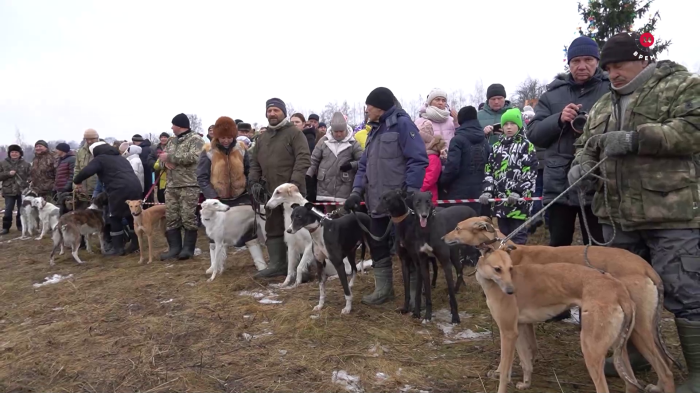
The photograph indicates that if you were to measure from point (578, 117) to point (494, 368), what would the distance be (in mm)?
2231

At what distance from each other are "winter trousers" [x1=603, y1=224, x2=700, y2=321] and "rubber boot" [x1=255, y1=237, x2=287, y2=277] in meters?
5.08

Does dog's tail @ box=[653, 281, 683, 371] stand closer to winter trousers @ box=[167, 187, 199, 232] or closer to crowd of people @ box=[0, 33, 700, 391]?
crowd of people @ box=[0, 33, 700, 391]

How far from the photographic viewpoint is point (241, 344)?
4230 millimetres

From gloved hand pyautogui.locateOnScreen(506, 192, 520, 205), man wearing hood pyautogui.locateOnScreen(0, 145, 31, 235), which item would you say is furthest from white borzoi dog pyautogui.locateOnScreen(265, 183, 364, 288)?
man wearing hood pyautogui.locateOnScreen(0, 145, 31, 235)

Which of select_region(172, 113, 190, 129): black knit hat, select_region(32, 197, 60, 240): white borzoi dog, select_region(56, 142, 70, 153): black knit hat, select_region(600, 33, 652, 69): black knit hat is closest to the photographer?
select_region(600, 33, 652, 69): black knit hat

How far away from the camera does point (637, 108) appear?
10.0ft

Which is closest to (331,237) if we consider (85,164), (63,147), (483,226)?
(483,226)

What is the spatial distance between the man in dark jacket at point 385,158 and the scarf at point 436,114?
2.60 meters

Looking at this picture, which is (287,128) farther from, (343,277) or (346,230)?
(343,277)

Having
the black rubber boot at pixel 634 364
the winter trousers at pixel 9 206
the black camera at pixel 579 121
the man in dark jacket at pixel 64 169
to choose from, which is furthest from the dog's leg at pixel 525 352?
the winter trousers at pixel 9 206

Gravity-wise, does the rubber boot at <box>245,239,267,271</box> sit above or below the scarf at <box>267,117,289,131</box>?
below

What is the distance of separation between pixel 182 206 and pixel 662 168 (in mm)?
7336

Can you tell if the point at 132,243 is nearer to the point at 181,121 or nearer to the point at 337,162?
the point at 181,121

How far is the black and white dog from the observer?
5.20 m
